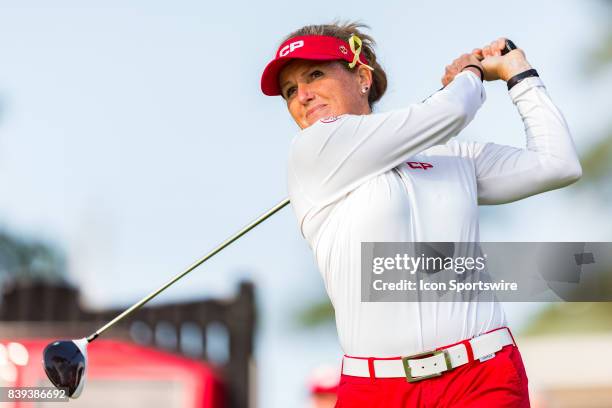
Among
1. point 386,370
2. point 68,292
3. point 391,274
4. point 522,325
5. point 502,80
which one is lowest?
point 386,370

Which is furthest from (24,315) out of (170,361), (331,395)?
(331,395)

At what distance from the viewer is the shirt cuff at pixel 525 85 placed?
3.55 meters

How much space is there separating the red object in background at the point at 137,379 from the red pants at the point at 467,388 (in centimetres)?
642

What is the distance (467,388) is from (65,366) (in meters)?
1.54

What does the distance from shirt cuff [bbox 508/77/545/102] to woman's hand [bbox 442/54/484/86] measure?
0.12 metres

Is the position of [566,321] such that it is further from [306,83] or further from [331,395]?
[306,83]

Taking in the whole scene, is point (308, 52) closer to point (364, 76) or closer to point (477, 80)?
point (364, 76)

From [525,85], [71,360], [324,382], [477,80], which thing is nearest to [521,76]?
[525,85]

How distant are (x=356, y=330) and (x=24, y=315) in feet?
28.3

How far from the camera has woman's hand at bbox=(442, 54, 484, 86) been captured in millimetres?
3609

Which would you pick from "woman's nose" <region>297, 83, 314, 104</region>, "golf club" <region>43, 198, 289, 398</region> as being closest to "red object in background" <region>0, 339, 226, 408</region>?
"golf club" <region>43, 198, 289, 398</region>

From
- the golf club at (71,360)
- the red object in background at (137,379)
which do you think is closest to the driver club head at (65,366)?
the golf club at (71,360)

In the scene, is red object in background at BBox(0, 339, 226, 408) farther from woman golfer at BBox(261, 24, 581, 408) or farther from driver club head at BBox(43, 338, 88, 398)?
woman golfer at BBox(261, 24, 581, 408)

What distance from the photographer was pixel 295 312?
2800 cm
